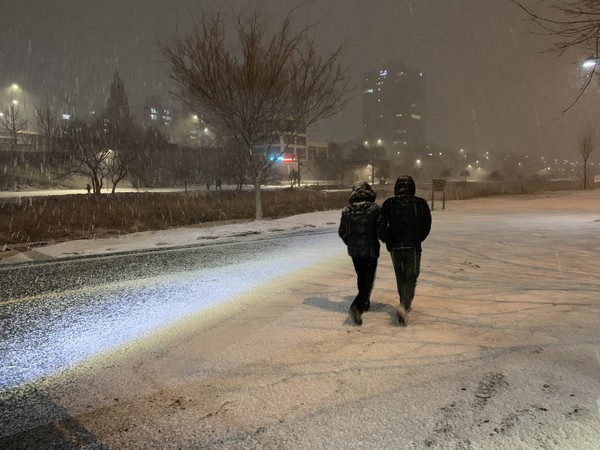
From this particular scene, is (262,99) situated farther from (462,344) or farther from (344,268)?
(462,344)

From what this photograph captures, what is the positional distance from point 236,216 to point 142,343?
21313 mm

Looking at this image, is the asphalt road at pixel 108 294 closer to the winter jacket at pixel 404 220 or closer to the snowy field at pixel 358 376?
the snowy field at pixel 358 376

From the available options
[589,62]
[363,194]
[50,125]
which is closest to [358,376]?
[363,194]

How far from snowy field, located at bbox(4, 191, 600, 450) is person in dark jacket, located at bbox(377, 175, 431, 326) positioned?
2.33 feet

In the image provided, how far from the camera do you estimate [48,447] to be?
320 centimetres

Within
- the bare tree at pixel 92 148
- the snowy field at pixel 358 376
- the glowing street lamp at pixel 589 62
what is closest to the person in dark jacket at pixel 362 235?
the snowy field at pixel 358 376

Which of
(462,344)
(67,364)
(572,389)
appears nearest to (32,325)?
(67,364)

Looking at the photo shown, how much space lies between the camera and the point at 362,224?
18.2ft

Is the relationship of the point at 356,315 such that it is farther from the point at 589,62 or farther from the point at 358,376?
the point at 589,62

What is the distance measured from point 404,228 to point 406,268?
51cm

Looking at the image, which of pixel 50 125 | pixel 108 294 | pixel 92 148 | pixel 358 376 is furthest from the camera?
pixel 50 125

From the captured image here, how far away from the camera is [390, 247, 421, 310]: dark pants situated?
542 cm

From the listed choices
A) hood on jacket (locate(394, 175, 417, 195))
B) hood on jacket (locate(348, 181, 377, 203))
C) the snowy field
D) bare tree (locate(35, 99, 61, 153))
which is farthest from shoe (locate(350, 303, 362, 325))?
bare tree (locate(35, 99, 61, 153))

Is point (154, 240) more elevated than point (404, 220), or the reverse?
point (404, 220)
